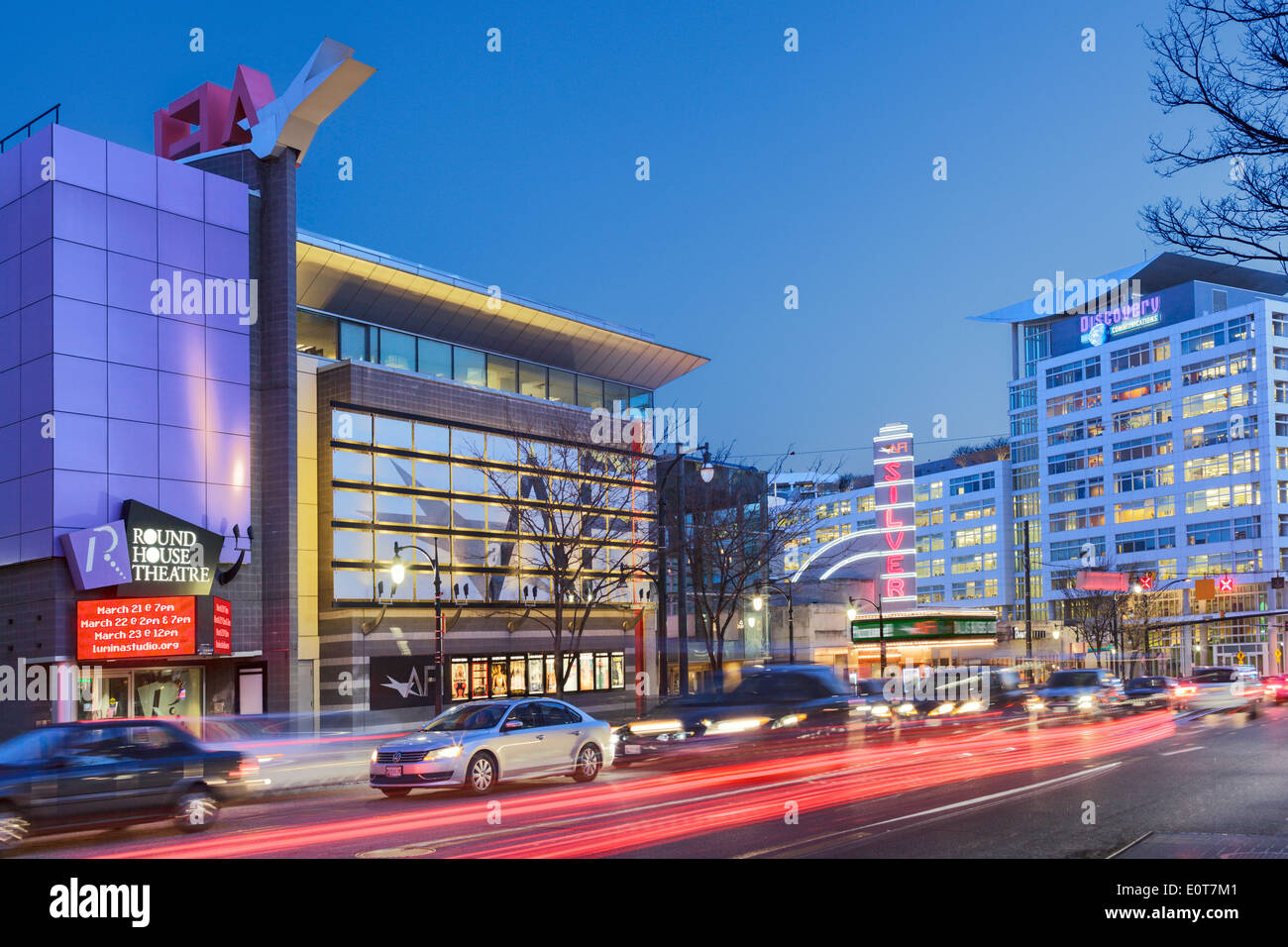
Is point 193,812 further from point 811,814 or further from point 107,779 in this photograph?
point 811,814

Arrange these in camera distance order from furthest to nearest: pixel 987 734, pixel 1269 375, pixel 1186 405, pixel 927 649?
pixel 1186 405 < pixel 1269 375 < pixel 927 649 < pixel 987 734

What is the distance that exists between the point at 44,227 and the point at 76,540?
9907 millimetres

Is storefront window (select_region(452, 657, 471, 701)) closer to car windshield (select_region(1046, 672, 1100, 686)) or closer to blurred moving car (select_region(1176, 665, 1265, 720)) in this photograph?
car windshield (select_region(1046, 672, 1100, 686))

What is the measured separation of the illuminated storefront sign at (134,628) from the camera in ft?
123

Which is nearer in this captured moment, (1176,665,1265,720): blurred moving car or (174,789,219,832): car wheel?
(174,789,219,832): car wheel

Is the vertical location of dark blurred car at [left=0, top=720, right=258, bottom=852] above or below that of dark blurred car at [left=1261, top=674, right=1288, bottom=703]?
above

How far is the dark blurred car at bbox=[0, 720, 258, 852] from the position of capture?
15.0 m

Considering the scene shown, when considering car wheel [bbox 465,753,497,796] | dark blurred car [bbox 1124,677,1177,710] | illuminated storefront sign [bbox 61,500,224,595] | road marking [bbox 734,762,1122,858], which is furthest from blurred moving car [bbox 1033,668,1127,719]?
illuminated storefront sign [bbox 61,500,224,595]

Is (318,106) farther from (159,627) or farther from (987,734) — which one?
(987,734)

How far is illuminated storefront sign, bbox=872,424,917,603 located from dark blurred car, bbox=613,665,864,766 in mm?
53323

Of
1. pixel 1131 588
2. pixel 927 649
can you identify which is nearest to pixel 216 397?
pixel 927 649

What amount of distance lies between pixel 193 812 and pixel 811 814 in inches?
332

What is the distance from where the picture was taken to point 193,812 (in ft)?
54.7
